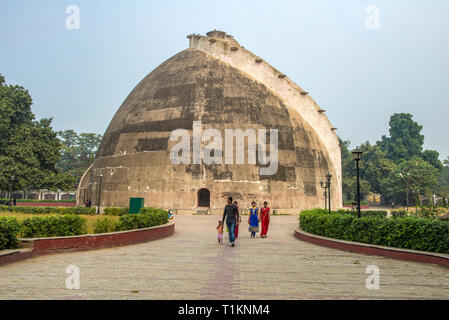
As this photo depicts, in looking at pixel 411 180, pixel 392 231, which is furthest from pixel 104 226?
pixel 411 180

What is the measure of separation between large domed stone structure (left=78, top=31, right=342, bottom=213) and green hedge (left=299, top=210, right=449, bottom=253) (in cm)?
1790

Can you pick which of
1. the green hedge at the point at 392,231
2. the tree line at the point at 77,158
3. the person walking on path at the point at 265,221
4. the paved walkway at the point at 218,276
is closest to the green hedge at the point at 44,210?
the tree line at the point at 77,158

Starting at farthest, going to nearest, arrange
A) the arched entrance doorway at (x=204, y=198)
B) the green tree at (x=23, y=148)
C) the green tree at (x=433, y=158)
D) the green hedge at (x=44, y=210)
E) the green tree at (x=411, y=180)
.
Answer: the green tree at (x=433, y=158) < the green tree at (x=411, y=180) < the green tree at (x=23, y=148) < the arched entrance doorway at (x=204, y=198) < the green hedge at (x=44, y=210)

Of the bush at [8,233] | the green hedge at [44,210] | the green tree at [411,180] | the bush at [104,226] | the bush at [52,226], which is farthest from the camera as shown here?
the green tree at [411,180]

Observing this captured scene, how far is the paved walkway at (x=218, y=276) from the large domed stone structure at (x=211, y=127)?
65.4ft

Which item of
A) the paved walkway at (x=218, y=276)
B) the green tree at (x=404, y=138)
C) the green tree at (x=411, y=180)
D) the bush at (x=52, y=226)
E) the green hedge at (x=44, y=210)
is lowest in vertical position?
the paved walkway at (x=218, y=276)

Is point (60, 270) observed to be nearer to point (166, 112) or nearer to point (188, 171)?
point (188, 171)

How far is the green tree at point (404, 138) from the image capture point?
277 ft

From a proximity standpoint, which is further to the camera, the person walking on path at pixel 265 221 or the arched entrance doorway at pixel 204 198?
the arched entrance doorway at pixel 204 198

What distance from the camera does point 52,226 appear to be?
10.6 meters

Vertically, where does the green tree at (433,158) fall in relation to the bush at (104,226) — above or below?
above

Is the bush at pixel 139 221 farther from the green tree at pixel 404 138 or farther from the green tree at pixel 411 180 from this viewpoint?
the green tree at pixel 404 138

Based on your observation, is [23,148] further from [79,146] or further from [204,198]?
[79,146]

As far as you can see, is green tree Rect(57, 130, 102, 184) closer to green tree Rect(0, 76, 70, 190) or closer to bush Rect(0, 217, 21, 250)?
green tree Rect(0, 76, 70, 190)
